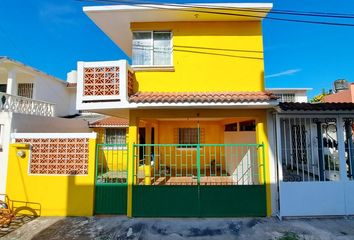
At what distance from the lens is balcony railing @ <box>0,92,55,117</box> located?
10102 mm

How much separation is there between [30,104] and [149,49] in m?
8.00

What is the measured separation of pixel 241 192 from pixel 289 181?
169 cm

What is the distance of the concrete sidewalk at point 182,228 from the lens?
19.3 feet

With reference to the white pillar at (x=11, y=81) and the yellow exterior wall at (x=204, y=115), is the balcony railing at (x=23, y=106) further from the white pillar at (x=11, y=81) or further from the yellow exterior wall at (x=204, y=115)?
the yellow exterior wall at (x=204, y=115)

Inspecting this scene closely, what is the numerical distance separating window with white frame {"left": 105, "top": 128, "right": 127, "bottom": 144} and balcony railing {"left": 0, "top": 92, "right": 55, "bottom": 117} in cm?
456

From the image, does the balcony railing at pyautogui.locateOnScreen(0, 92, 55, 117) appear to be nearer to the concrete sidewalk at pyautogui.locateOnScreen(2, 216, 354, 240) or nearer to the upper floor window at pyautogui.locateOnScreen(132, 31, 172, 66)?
the concrete sidewalk at pyautogui.locateOnScreen(2, 216, 354, 240)

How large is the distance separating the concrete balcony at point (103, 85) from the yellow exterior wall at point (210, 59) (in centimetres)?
94

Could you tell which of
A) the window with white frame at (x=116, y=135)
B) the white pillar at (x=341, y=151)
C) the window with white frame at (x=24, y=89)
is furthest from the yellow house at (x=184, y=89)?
the window with white frame at (x=24, y=89)

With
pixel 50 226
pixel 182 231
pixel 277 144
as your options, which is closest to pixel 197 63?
pixel 277 144

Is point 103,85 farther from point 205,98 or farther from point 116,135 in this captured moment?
point 116,135

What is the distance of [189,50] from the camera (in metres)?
8.15

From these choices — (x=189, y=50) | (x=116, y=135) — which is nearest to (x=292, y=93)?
(x=189, y=50)

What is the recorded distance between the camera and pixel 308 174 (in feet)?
23.3

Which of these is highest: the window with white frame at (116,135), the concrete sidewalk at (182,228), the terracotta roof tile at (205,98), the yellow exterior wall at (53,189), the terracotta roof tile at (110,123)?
the terracotta roof tile at (110,123)
